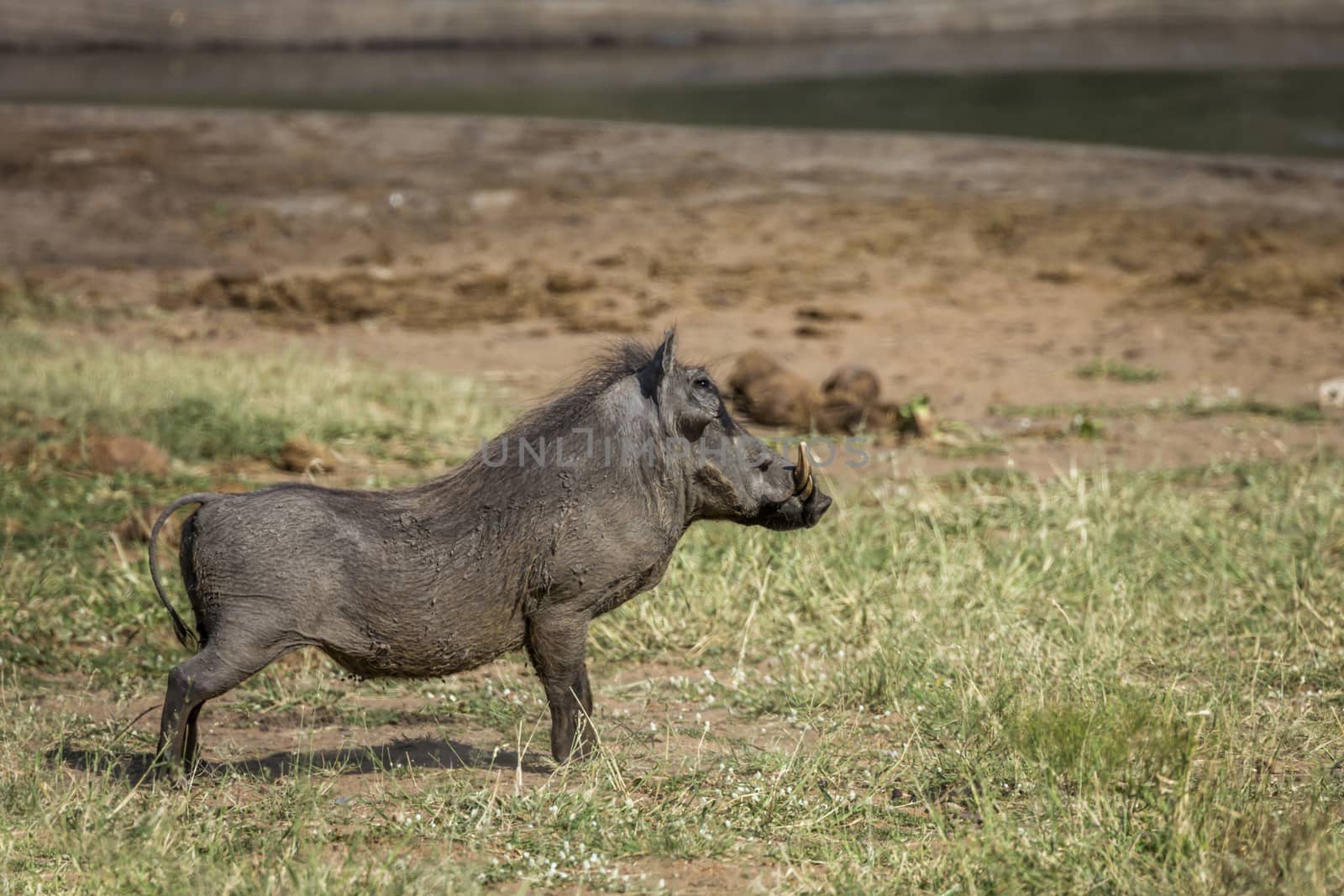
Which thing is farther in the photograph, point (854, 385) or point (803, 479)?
point (854, 385)

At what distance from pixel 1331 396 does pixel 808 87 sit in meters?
9.97

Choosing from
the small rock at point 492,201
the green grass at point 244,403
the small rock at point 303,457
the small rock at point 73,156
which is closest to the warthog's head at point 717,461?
the small rock at point 303,457

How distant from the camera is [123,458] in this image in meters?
6.38

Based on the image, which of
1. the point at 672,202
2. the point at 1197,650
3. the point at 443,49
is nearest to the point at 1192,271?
the point at 672,202

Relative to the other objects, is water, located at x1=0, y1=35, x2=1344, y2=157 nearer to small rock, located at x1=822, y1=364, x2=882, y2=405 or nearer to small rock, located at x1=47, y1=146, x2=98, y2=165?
small rock, located at x1=47, y1=146, x2=98, y2=165

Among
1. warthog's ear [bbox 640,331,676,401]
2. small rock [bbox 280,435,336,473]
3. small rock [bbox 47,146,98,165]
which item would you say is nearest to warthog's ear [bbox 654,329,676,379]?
warthog's ear [bbox 640,331,676,401]

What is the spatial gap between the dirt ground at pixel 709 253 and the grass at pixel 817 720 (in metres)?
1.84

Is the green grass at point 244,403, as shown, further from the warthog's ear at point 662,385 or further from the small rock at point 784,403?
the warthog's ear at point 662,385

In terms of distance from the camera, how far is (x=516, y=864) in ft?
11.3

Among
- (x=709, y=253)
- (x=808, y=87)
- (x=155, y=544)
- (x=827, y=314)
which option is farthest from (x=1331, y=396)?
(x=808, y=87)

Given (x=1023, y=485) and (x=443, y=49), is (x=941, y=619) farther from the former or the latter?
(x=443, y=49)

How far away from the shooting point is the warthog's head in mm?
4027

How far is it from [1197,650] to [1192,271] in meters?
6.66

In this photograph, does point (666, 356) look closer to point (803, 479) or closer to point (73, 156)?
point (803, 479)
